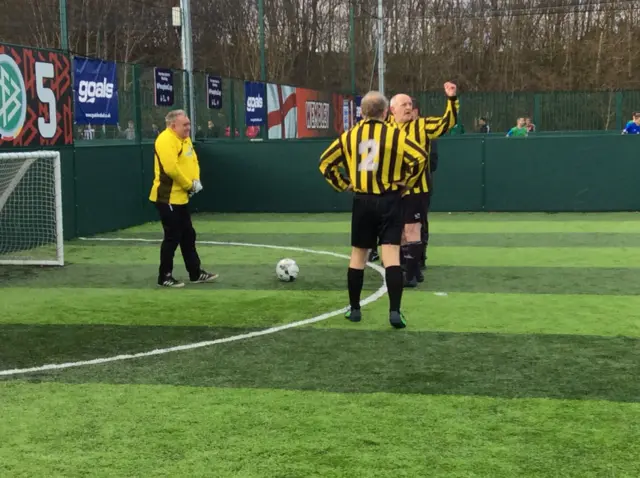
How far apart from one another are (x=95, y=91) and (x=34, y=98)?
6.38 feet

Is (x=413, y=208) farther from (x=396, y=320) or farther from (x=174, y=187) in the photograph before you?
(x=174, y=187)

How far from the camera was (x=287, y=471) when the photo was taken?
4094 mm

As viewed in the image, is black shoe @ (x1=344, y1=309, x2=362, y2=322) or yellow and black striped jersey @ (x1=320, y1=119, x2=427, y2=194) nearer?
yellow and black striped jersey @ (x1=320, y1=119, x2=427, y2=194)

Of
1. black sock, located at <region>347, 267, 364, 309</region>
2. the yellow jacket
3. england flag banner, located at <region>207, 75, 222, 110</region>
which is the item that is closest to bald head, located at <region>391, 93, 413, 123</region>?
black sock, located at <region>347, 267, 364, 309</region>

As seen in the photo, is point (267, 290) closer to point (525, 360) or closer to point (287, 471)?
point (525, 360)

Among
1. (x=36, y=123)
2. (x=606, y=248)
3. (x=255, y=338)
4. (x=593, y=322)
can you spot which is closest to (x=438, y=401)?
(x=255, y=338)

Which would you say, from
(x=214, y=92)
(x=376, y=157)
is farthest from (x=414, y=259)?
(x=214, y=92)

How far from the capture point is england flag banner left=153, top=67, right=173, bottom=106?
56.0ft

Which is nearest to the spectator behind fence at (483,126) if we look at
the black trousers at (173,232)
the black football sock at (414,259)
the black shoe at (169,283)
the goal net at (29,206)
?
the goal net at (29,206)

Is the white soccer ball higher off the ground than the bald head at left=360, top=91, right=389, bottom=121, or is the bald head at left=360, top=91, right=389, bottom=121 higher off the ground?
the bald head at left=360, top=91, right=389, bottom=121

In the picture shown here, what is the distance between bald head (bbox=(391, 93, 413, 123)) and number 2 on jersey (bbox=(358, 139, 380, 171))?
1514mm

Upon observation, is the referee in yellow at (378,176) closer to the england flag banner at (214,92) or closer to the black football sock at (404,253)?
the black football sock at (404,253)

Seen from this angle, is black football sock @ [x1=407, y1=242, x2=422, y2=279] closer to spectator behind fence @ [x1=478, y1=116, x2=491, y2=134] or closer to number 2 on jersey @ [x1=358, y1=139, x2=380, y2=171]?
number 2 on jersey @ [x1=358, y1=139, x2=380, y2=171]

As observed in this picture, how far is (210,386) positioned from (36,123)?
28.1ft
